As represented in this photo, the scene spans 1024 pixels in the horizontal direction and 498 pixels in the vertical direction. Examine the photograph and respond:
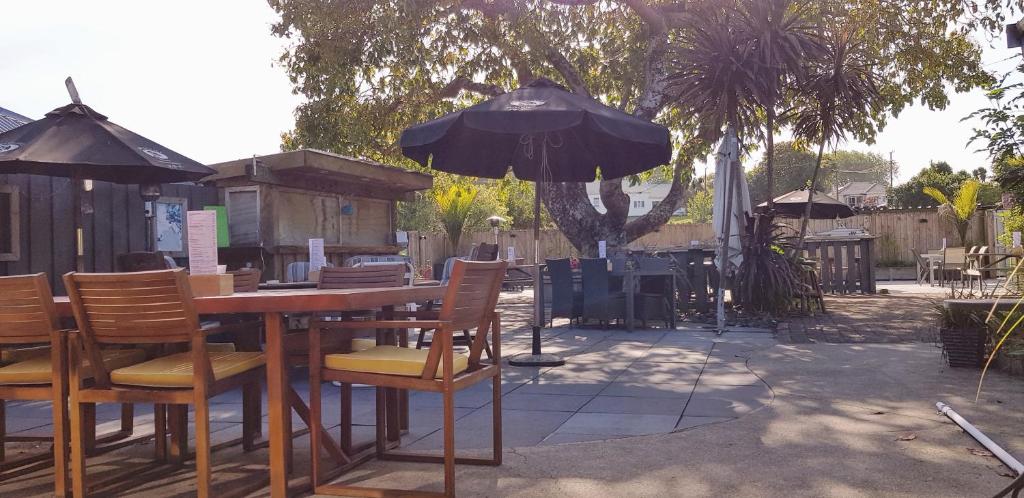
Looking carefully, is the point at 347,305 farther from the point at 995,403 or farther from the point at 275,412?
the point at 995,403

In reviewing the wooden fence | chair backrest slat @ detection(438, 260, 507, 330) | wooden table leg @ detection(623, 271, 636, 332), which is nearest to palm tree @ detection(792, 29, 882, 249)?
wooden table leg @ detection(623, 271, 636, 332)

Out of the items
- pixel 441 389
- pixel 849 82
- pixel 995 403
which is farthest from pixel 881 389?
pixel 849 82

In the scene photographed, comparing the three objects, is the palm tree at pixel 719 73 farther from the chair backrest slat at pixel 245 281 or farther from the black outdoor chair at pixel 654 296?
the chair backrest slat at pixel 245 281

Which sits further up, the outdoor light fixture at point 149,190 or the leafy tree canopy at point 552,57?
the leafy tree canopy at point 552,57

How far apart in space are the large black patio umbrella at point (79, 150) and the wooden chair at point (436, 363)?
3240 mm

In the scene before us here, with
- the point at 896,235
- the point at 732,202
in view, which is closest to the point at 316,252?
the point at 732,202

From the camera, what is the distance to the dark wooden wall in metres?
6.95

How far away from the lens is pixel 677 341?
704cm

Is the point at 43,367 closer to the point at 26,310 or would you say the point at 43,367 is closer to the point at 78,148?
the point at 26,310

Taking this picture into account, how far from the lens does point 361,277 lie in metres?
3.97

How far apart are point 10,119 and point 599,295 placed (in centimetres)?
1173

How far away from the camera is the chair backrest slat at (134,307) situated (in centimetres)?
232

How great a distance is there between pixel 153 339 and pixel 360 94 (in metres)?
11.1

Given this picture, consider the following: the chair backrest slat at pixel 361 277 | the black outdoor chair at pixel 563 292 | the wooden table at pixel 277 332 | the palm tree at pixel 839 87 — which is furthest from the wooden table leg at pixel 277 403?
the palm tree at pixel 839 87
